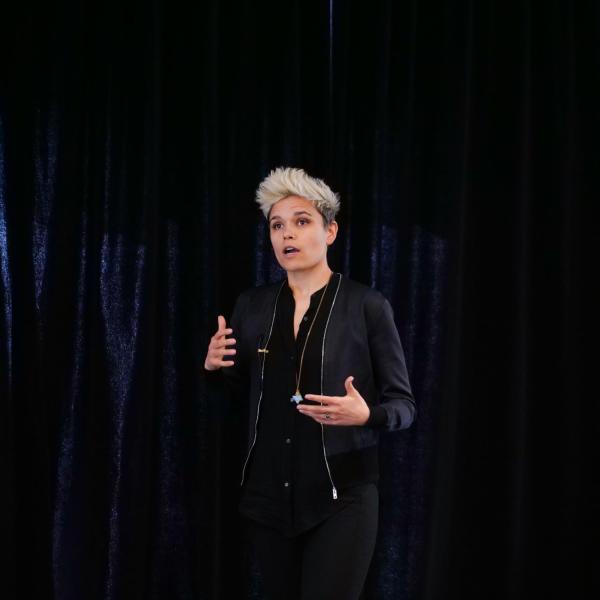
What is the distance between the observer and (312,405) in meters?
1.74

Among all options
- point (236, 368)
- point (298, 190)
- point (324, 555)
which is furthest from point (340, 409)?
point (298, 190)

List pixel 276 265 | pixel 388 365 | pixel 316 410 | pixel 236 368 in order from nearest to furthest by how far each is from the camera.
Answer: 1. pixel 316 410
2. pixel 388 365
3. pixel 236 368
4. pixel 276 265

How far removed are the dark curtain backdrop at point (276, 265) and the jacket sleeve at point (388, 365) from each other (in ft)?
1.83

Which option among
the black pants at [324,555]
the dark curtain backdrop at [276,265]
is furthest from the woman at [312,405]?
the dark curtain backdrop at [276,265]

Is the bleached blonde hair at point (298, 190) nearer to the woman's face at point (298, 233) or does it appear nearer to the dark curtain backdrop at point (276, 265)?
the woman's face at point (298, 233)

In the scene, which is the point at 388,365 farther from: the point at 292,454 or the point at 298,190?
the point at 298,190

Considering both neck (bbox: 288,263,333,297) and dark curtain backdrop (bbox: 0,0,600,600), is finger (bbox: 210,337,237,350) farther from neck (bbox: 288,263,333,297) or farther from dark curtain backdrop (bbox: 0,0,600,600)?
dark curtain backdrop (bbox: 0,0,600,600)

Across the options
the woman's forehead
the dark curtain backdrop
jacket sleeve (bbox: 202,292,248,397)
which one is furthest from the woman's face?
the dark curtain backdrop

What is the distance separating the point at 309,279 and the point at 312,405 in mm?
441

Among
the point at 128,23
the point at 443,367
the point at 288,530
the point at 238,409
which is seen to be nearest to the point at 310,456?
the point at 288,530

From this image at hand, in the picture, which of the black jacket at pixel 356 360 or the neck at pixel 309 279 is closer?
the black jacket at pixel 356 360

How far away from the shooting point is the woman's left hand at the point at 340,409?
5.40 feet

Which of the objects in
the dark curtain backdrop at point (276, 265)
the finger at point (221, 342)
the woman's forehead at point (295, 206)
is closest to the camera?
the finger at point (221, 342)

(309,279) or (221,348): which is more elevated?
(309,279)
